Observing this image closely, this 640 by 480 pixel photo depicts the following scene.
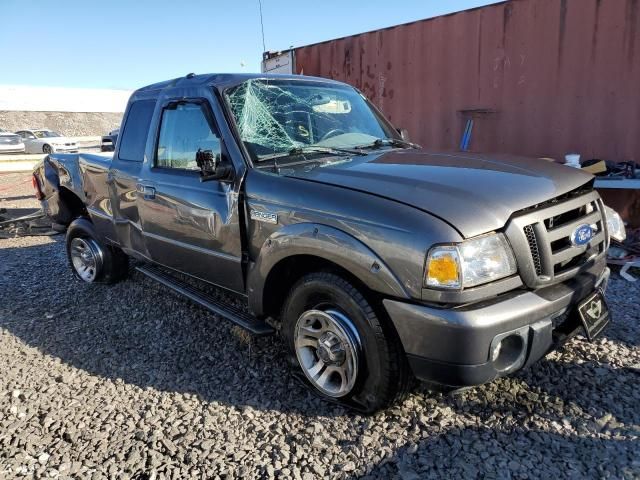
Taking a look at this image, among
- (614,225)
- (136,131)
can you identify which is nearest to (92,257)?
(136,131)

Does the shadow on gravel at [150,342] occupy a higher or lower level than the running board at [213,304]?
lower

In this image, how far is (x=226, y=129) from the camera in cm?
304

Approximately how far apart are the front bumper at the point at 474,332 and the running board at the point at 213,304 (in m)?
0.97

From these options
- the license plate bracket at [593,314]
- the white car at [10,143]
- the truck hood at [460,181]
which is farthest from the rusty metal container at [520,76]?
the white car at [10,143]

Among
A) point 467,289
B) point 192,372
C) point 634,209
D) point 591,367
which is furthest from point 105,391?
point 634,209

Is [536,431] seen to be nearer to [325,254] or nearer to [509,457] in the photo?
[509,457]

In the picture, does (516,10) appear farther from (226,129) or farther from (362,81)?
(226,129)

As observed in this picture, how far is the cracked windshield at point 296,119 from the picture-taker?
3.07m

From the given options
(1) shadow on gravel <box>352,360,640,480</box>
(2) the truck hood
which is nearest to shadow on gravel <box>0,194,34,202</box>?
(2) the truck hood

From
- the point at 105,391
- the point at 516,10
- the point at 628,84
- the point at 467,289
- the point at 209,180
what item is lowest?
the point at 105,391

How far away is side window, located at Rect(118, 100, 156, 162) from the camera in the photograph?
12.6 feet

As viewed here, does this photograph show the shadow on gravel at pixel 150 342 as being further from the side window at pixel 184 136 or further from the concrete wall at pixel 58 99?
the concrete wall at pixel 58 99

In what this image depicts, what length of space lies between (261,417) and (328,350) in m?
0.54

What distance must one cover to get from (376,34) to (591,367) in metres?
6.29
